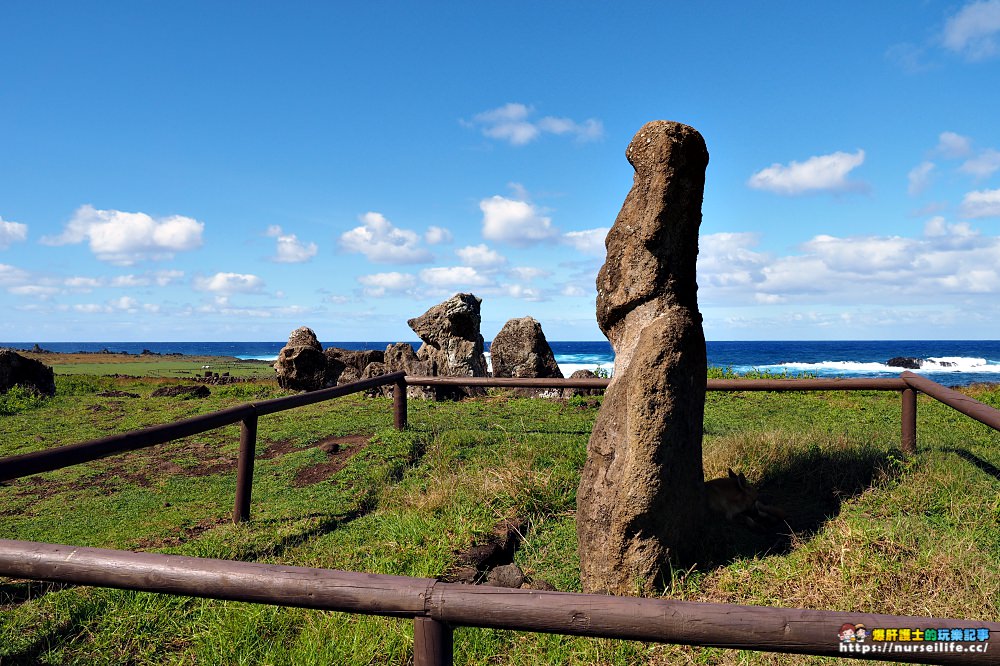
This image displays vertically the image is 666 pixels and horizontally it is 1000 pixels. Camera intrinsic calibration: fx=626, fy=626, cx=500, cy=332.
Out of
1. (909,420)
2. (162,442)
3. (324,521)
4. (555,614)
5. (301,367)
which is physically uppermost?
(301,367)

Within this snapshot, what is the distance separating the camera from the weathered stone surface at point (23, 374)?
Result: 13.6m

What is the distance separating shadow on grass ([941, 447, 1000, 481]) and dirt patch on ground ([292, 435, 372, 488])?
6757 mm

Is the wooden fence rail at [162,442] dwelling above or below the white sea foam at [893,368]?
above

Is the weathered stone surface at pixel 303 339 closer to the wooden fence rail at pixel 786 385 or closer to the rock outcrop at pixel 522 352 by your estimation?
the rock outcrop at pixel 522 352

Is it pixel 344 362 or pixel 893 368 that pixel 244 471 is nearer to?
pixel 344 362

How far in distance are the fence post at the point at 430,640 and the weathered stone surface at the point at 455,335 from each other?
36.2 ft

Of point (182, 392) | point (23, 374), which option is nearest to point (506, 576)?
point (182, 392)

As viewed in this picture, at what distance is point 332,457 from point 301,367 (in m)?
7.39

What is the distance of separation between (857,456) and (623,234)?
3413 millimetres

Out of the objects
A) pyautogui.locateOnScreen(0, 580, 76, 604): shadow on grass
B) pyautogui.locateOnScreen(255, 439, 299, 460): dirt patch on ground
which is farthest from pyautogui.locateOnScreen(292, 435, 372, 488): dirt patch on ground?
pyautogui.locateOnScreen(0, 580, 76, 604): shadow on grass

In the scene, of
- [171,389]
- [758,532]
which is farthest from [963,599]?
[171,389]

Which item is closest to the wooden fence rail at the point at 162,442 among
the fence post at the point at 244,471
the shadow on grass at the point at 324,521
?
the fence post at the point at 244,471

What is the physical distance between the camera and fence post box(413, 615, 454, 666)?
7.06ft

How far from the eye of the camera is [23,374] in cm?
1405
